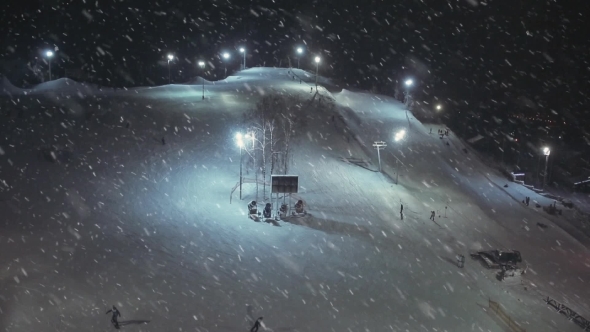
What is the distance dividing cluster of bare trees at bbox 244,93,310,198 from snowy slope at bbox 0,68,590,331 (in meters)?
0.83

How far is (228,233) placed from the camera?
17656 mm

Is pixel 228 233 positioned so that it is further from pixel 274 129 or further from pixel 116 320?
pixel 274 129

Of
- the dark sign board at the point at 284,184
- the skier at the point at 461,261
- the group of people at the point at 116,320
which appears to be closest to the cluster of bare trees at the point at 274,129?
the dark sign board at the point at 284,184

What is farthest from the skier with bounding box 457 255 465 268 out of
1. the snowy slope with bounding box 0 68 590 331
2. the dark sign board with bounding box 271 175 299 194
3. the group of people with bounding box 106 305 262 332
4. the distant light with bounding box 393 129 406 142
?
the distant light with bounding box 393 129 406 142

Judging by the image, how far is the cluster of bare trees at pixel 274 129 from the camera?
25.5 m

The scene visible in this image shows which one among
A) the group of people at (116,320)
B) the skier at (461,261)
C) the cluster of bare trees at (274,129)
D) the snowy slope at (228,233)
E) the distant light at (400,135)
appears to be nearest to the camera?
the group of people at (116,320)

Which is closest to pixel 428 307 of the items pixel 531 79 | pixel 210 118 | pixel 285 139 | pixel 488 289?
pixel 488 289

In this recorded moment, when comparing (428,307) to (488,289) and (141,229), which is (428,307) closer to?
(488,289)

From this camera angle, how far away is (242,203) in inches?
824

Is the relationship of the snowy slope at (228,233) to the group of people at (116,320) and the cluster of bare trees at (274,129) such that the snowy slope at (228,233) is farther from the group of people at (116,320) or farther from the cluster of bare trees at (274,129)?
the cluster of bare trees at (274,129)

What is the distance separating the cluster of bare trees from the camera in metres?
25.5

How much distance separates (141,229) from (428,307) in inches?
422

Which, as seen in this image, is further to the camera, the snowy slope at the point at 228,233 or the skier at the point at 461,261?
the skier at the point at 461,261

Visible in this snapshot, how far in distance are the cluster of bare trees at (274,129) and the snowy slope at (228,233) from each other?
0.83 m
